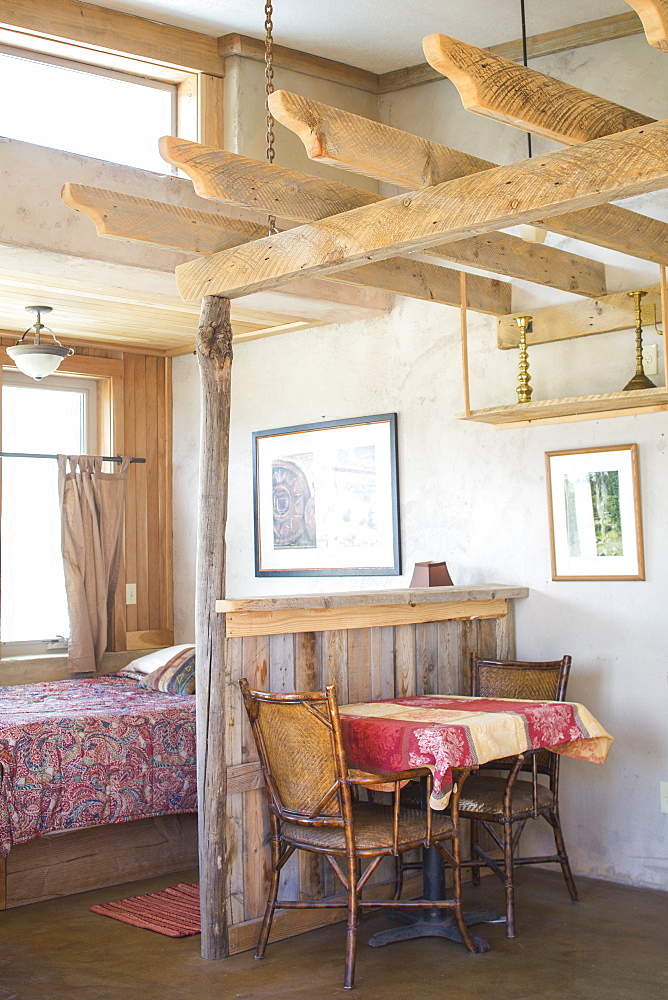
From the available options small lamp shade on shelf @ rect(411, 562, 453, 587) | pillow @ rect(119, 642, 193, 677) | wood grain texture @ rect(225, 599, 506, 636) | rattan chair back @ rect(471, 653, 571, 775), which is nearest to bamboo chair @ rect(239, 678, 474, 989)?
wood grain texture @ rect(225, 599, 506, 636)

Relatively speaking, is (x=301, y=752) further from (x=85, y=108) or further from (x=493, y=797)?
(x=85, y=108)

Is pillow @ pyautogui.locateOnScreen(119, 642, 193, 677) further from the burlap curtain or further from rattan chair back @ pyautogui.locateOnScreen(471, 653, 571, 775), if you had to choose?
rattan chair back @ pyautogui.locateOnScreen(471, 653, 571, 775)

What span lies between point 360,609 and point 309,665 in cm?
31

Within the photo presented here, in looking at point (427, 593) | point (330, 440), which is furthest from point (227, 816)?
point (330, 440)

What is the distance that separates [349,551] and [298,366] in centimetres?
113

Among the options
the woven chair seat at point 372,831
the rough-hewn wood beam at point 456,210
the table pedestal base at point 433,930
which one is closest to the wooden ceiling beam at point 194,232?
the rough-hewn wood beam at point 456,210

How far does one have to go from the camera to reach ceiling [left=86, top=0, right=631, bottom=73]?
4336 millimetres

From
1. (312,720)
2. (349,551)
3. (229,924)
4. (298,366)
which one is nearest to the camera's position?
(312,720)

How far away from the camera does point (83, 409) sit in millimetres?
6535

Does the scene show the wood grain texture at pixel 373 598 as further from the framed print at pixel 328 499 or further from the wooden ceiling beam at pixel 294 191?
the wooden ceiling beam at pixel 294 191

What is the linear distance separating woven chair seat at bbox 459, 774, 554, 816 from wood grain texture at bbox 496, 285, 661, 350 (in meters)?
1.91

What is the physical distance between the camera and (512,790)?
3795mm

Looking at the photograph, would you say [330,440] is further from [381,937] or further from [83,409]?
[381,937]

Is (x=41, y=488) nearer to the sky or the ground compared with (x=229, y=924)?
nearer to the sky
